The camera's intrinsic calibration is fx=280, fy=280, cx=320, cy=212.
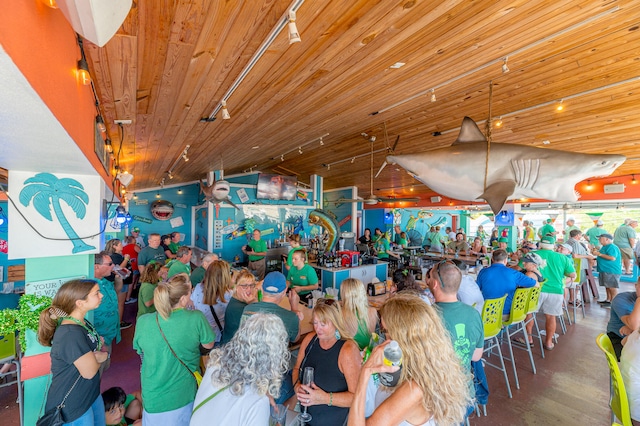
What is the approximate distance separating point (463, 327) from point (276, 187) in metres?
7.78

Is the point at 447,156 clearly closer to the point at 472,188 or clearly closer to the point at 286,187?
the point at 472,188

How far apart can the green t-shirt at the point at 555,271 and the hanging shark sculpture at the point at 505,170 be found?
9.55ft

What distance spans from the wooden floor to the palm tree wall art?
7.01 ft

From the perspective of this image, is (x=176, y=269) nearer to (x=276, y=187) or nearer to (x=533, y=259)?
(x=533, y=259)

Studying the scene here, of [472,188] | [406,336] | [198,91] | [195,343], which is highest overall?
[198,91]

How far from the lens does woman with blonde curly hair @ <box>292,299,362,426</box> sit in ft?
5.20

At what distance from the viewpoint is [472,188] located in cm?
218

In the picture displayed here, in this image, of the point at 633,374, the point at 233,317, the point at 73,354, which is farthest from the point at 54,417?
the point at 633,374

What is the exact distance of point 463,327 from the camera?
2104 millimetres

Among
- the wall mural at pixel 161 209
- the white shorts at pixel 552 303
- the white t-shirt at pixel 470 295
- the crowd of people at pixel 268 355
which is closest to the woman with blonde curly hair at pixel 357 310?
the crowd of people at pixel 268 355

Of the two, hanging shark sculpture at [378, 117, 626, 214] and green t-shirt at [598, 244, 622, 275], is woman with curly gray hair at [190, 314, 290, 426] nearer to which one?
hanging shark sculpture at [378, 117, 626, 214]

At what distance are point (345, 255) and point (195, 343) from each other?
400 cm

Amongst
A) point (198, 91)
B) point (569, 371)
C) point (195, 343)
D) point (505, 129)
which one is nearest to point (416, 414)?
point (195, 343)

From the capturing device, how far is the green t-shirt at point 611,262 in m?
5.77
